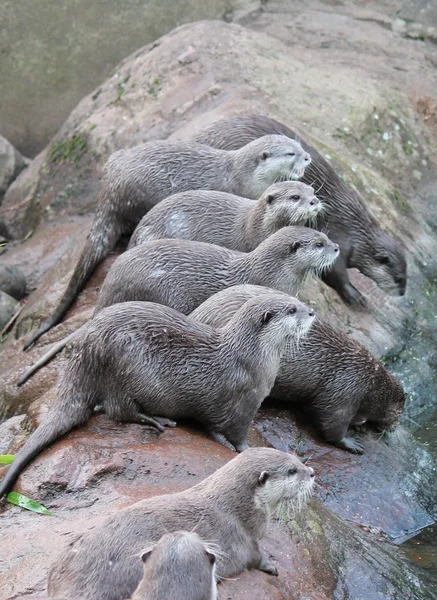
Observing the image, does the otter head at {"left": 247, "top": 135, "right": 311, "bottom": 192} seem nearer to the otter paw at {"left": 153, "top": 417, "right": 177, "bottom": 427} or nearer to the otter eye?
the otter eye

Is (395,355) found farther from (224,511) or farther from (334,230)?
(224,511)

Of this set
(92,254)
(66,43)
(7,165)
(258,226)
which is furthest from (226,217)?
(66,43)

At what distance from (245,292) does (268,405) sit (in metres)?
0.60

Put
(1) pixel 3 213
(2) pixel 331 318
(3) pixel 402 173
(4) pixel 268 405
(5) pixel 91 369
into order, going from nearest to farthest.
→ 1. (5) pixel 91 369
2. (4) pixel 268 405
3. (2) pixel 331 318
4. (3) pixel 402 173
5. (1) pixel 3 213

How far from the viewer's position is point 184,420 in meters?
3.89

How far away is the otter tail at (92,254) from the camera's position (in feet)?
16.8

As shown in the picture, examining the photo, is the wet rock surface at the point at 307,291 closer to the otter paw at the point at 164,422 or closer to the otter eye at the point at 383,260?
the otter paw at the point at 164,422

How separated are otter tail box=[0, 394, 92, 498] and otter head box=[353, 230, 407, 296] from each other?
2.42 metres

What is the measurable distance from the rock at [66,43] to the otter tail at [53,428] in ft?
18.9

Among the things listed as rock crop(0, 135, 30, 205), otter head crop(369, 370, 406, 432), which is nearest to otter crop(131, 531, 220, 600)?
otter head crop(369, 370, 406, 432)

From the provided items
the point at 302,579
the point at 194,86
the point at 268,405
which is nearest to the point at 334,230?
the point at 268,405

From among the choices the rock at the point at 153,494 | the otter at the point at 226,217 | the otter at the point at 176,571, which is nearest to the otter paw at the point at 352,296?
the otter at the point at 226,217

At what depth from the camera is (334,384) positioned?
4.39 meters

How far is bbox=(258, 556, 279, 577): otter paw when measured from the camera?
2.99m
